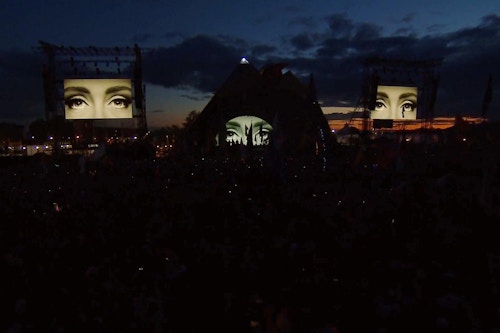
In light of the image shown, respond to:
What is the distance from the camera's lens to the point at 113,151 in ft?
93.4

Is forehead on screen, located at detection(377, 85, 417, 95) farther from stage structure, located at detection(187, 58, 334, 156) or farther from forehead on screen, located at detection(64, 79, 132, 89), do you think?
forehead on screen, located at detection(64, 79, 132, 89)

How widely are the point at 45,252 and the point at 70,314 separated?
220 cm

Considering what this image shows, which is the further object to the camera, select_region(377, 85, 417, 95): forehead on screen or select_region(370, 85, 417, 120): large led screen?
select_region(370, 85, 417, 120): large led screen

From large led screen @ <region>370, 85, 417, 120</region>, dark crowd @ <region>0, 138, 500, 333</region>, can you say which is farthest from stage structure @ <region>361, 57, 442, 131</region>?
dark crowd @ <region>0, 138, 500, 333</region>

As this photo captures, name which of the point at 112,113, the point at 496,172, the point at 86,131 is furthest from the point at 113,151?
the point at 496,172

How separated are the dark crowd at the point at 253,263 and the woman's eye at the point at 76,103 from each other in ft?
73.5

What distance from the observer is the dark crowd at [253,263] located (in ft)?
14.8

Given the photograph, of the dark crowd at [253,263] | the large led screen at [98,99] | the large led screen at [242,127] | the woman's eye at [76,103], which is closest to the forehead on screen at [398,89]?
the large led screen at [242,127]

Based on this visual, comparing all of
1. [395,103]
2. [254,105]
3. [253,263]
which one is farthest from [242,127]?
[253,263]

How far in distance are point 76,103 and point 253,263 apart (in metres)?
30.0

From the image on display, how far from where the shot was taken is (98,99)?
33125mm

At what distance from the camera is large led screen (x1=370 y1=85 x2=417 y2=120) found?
127 ft

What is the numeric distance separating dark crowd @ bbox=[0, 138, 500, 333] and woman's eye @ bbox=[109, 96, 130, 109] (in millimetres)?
22588

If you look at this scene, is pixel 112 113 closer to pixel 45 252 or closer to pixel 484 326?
pixel 45 252
